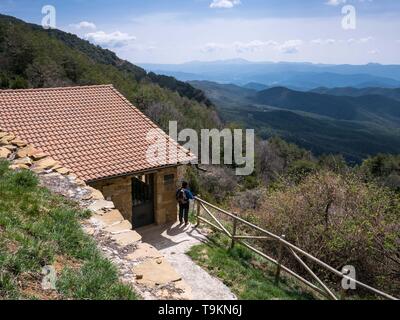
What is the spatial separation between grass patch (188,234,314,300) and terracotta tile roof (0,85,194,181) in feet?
12.2

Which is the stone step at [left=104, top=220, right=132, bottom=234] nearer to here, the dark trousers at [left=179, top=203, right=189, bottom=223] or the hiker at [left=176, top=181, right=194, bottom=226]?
the hiker at [left=176, top=181, right=194, bottom=226]

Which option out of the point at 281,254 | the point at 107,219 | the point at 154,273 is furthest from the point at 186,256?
the point at 154,273

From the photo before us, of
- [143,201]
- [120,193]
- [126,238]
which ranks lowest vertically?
[143,201]

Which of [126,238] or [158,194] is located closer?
[126,238]

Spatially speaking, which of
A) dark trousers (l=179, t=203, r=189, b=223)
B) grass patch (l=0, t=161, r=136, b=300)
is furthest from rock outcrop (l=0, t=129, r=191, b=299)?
dark trousers (l=179, t=203, r=189, b=223)

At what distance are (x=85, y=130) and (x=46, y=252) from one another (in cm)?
977

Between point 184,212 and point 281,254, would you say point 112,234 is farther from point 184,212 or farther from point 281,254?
point 184,212

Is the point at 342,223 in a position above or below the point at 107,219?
below

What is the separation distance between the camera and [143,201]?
1418cm

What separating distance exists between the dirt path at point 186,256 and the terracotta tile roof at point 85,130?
7.84 feet

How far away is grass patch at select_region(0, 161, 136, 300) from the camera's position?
435 cm

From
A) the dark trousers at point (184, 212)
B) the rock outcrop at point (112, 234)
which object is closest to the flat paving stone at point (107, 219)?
the rock outcrop at point (112, 234)

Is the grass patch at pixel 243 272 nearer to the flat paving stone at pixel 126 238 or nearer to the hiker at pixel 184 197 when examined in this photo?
the hiker at pixel 184 197
